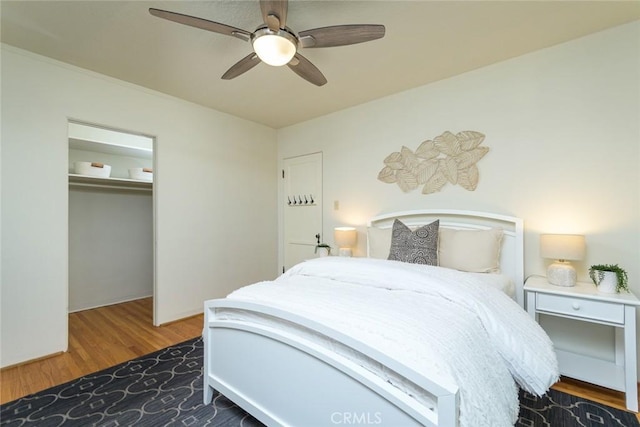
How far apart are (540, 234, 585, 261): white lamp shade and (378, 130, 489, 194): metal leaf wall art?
777 millimetres

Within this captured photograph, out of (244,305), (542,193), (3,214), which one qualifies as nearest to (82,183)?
(3,214)

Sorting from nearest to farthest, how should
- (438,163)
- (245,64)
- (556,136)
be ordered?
(245,64) < (556,136) < (438,163)

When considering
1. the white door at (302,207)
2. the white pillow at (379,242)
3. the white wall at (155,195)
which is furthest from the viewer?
the white door at (302,207)

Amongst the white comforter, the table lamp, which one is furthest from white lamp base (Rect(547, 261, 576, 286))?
the white comforter

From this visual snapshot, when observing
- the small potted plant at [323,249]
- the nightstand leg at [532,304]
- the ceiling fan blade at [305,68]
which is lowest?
the nightstand leg at [532,304]

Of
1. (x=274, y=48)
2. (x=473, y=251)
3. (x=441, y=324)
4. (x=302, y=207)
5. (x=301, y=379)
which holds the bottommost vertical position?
(x=301, y=379)

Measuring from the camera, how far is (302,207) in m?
4.13

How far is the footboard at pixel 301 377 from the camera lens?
960 mm

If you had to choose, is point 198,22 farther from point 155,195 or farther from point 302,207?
point 302,207

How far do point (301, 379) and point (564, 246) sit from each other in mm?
2054

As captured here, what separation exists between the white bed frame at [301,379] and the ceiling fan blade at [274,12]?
1.55 meters

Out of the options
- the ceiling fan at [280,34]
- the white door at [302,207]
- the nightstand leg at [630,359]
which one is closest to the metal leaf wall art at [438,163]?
the white door at [302,207]

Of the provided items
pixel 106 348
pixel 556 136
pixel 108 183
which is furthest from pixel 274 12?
pixel 108 183

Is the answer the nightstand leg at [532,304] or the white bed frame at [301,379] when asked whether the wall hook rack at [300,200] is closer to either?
the white bed frame at [301,379]
